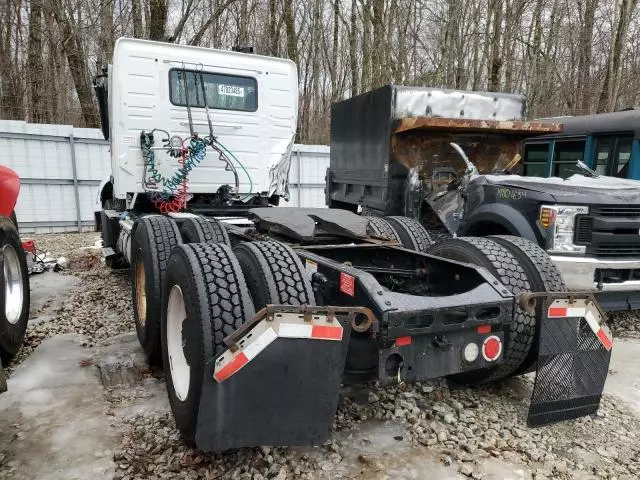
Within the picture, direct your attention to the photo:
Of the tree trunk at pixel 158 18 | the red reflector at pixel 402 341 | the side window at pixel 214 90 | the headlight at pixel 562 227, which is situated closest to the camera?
the red reflector at pixel 402 341

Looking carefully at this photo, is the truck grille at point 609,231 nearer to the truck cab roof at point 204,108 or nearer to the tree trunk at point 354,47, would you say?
the truck cab roof at point 204,108

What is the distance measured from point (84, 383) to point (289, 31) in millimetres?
17510

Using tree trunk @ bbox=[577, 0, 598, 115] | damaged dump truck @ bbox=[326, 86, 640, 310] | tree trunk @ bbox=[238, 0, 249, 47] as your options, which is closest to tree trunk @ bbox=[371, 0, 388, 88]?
tree trunk @ bbox=[238, 0, 249, 47]

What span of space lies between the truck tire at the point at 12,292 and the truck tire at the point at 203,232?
4.69ft

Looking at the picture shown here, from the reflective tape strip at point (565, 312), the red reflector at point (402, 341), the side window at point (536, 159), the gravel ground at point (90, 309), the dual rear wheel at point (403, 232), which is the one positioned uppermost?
the side window at point (536, 159)

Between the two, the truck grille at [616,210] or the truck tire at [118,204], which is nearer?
the truck grille at [616,210]

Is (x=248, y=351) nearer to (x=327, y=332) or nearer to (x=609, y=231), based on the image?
(x=327, y=332)

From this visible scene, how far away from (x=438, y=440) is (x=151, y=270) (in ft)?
7.90

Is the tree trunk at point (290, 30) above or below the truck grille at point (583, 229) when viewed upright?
above

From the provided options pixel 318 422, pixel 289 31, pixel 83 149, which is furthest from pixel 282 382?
pixel 289 31

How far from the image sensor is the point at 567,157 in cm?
875

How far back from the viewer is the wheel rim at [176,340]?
9.99ft

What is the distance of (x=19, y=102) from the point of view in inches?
748

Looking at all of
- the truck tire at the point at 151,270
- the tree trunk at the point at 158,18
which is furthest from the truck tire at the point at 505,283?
the tree trunk at the point at 158,18
